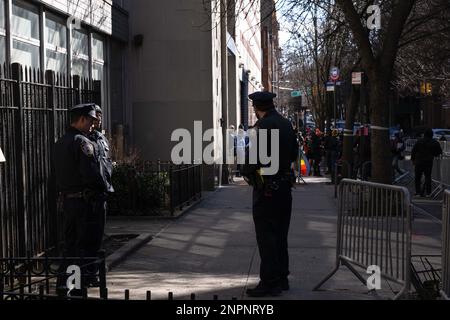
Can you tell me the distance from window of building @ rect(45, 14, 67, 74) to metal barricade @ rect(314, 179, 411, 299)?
758 centimetres

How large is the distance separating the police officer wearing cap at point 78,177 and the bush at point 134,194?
20.1ft

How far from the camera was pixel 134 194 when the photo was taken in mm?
13266

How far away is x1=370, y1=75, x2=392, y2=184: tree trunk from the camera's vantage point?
14.0 metres

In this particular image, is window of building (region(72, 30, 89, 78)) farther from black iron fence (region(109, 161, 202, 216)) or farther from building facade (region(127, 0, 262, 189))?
building facade (region(127, 0, 262, 189))

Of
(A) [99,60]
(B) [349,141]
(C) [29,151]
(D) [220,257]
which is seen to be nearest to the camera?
(C) [29,151]

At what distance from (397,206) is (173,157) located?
13389 millimetres

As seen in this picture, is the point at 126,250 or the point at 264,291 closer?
the point at 264,291

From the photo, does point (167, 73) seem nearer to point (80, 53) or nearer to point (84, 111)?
point (80, 53)

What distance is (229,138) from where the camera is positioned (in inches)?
939

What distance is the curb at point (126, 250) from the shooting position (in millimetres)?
8727

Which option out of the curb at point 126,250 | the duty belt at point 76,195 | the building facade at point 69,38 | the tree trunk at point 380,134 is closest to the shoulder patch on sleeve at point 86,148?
the duty belt at point 76,195

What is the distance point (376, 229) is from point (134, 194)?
7.37 metres

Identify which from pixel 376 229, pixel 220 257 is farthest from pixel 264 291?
pixel 220 257
